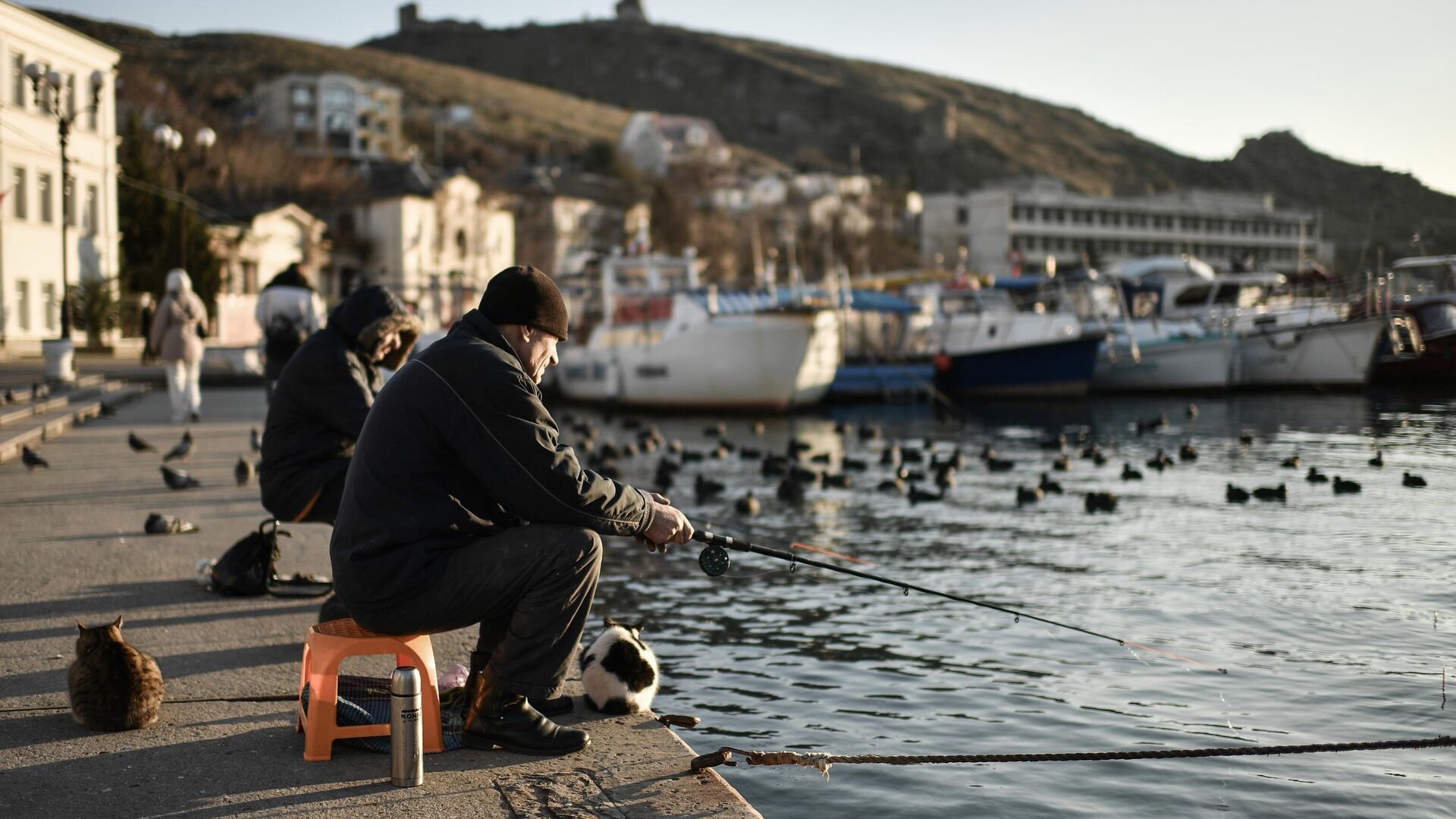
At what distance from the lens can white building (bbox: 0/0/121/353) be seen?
37094mm

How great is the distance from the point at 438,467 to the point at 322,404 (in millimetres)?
2322

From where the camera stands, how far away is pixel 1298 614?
905 centimetres

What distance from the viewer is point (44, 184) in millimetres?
39688

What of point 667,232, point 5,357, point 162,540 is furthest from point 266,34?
point 162,540

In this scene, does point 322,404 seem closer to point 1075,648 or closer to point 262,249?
point 1075,648

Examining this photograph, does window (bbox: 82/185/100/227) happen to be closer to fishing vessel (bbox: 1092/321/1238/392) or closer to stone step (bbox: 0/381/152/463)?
stone step (bbox: 0/381/152/463)

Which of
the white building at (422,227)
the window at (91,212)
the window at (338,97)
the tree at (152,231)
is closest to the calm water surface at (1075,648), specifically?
the tree at (152,231)

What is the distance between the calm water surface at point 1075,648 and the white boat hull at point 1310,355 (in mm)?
22290

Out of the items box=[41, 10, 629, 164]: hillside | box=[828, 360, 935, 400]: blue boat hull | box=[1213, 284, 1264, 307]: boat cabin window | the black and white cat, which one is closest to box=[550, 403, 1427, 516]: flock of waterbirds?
the black and white cat

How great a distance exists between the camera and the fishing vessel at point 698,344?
3222 cm

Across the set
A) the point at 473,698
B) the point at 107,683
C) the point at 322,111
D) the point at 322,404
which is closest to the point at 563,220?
the point at 322,111

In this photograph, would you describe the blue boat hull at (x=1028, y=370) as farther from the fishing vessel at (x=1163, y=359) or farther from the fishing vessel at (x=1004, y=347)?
the fishing vessel at (x=1163, y=359)

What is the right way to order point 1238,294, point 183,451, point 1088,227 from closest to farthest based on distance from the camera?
1. point 183,451
2. point 1238,294
3. point 1088,227

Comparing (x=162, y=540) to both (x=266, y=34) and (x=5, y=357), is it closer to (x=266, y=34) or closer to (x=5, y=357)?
(x=5, y=357)
